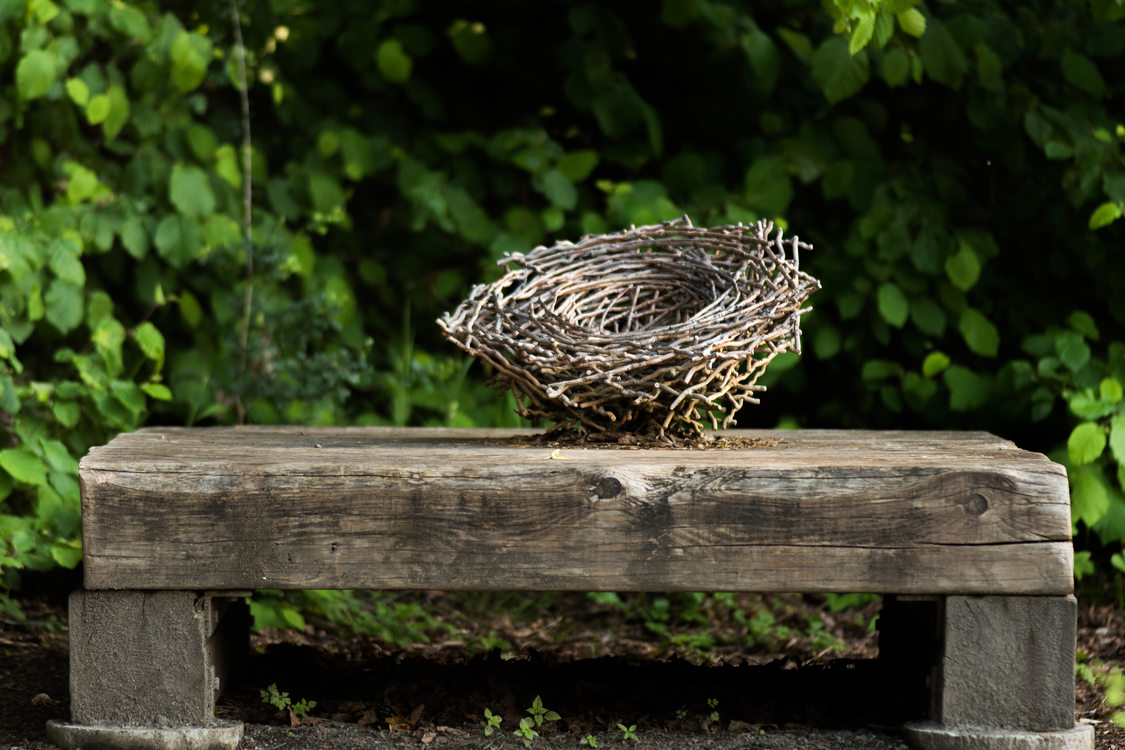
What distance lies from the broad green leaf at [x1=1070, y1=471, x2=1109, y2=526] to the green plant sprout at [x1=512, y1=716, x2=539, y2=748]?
74.2 inches

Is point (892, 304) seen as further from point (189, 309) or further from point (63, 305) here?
point (63, 305)

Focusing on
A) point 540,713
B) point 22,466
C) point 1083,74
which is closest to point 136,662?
point 540,713

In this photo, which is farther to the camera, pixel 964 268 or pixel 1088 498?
pixel 964 268

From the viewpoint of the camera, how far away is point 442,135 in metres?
4.56

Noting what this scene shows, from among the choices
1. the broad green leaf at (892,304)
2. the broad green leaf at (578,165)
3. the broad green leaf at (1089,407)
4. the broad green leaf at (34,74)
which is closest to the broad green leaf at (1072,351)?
the broad green leaf at (1089,407)

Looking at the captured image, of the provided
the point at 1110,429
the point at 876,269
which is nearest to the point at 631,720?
the point at 1110,429

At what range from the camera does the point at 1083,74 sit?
384 centimetres

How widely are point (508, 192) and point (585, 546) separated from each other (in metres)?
2.70

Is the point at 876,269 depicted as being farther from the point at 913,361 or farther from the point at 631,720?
the point at 631,720

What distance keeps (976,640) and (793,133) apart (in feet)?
8.89

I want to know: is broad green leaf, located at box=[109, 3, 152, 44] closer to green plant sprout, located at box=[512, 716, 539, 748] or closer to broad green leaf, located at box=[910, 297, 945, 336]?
green plant sprout, located at box=[512, 716, 539, 748]

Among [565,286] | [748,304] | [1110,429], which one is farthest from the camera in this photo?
[1110,429]

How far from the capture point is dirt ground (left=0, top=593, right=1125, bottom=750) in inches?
91.2

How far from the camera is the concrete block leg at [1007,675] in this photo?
6.98 ft
